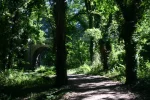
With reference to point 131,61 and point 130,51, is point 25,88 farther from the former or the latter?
point 130,51

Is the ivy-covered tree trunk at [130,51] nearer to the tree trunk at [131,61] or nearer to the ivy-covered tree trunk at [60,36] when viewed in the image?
the tree trunk at [131,61]

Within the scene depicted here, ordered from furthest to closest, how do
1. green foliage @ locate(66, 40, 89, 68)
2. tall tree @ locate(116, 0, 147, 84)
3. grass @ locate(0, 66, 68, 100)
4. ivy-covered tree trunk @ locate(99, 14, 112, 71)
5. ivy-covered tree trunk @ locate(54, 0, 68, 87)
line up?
green foliage @ locate(66, 40, 89, 68) < ivy-covered tree trunk @ locate(99, 14, 112, 71) < ivy-covered tree trunk @ locate(54, 0, 68, 87) < tall tree @ locate(116, 0, 147, 84) < grass @ locate(0, 66, 68, 100)

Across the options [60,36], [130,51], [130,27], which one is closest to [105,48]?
[130,51]

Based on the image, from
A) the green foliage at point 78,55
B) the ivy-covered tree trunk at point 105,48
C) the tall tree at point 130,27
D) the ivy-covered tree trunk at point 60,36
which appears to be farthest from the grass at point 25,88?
the green foliage at point 78,55

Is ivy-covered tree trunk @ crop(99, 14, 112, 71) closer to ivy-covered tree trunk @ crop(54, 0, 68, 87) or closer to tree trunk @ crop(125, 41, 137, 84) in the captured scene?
tree trunk @ crop(125, 41, 137, 84)

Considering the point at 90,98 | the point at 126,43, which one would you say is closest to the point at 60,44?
the point at 126,43

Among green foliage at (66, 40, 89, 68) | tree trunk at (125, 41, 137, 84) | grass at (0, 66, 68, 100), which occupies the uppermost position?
green foliage at (66, 40, 89, 68)

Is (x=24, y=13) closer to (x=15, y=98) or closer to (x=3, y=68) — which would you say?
(x=3, y=68)

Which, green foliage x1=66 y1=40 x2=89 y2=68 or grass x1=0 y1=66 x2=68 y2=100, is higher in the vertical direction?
green foliage x1=66 y1=40 x2=89 y2=68

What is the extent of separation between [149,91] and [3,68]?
14996 mm

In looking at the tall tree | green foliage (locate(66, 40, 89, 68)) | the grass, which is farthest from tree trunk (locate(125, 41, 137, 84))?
green foliage (locate(66, 40, 89, 68))

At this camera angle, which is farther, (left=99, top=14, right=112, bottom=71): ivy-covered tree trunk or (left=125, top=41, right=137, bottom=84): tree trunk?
(left=99, top=14, right=112, bottom=71): ivy-covered tree trunk

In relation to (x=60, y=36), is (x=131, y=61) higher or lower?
lower

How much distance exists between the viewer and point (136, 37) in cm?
1516
